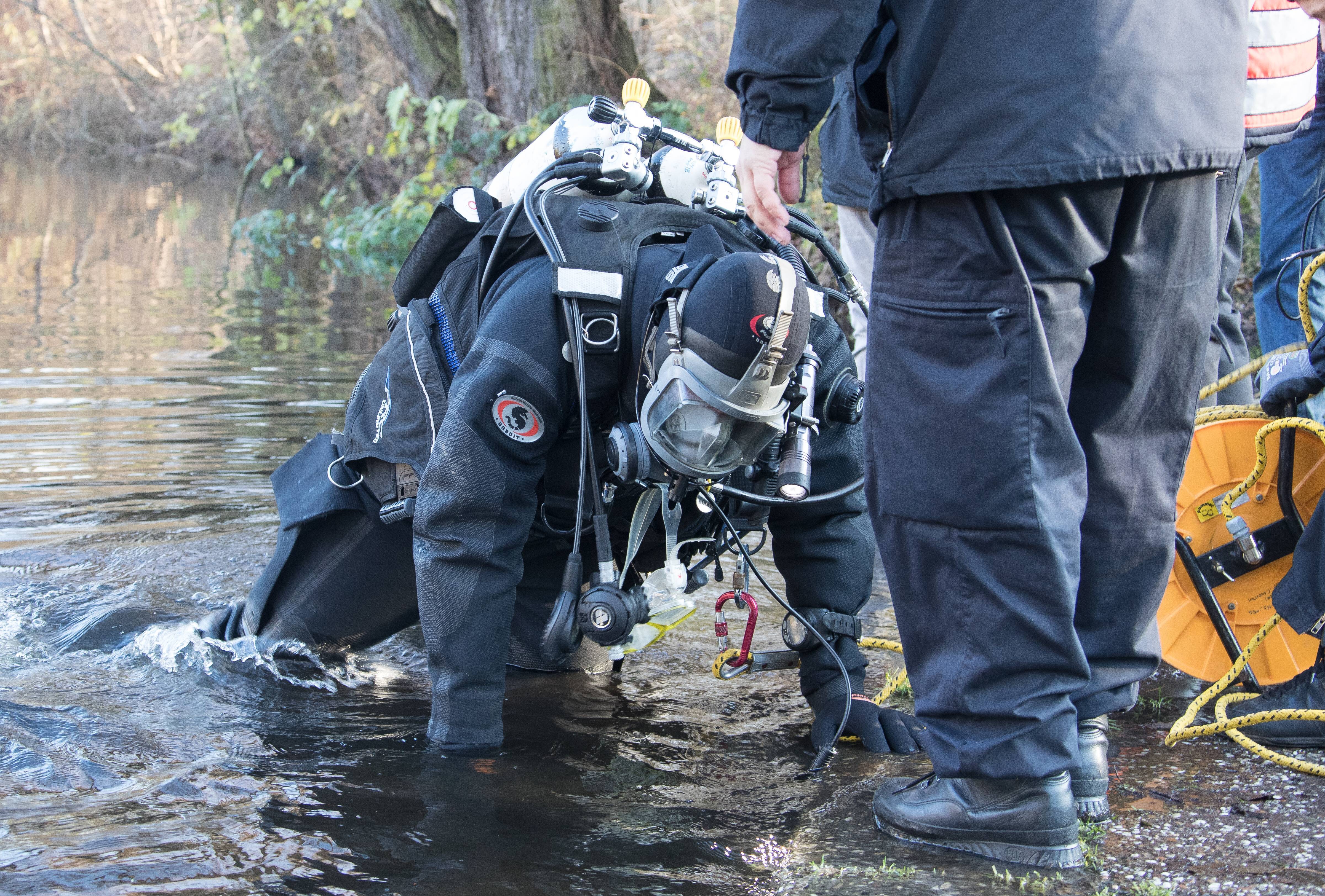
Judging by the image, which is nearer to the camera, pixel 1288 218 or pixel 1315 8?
pixel 1315 8

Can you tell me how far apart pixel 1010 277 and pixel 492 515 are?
1152 millimetres

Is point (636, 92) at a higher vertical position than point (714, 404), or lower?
higher

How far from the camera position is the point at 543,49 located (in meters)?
10.1

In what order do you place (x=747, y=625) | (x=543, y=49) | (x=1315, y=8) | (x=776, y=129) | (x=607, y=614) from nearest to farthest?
(x=1315, y=8) → (x=776, y=129) → (x=607, y=614) → (x=747, y=625) → (x=543, y=49)

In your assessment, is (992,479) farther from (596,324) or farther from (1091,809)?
(596,324)

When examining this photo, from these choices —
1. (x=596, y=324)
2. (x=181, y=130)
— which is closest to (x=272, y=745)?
(x=596, y=324)

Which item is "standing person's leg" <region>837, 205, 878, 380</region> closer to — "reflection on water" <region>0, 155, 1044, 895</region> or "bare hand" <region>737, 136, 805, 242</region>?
"reflection on water" <region>0, 155, 1044, 895</region>

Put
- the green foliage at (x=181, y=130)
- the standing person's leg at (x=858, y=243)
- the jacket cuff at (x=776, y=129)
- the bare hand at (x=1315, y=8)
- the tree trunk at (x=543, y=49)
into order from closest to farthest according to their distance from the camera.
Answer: the bare hand at (x=1315, y=8), the jacket cuff at (x=776, y=129), the standing person's leg at (x=858, y=243), the tree trunk at (x=543, y=49), the green foliage at (x=181, y=130)

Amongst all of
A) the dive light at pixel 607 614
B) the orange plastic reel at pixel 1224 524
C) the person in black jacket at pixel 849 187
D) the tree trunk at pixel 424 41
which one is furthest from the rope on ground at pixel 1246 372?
the tree trunk at pixel 424 41

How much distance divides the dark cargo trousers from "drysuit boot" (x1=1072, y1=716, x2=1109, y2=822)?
0.19m

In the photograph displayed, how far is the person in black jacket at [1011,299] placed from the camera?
71.3 inches

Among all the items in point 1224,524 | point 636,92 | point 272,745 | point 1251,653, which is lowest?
point 272,745

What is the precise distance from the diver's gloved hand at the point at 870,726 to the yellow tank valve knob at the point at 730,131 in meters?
1.35

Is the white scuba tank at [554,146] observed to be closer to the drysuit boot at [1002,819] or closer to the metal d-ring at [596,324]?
the metal d-ring at [596,324]
